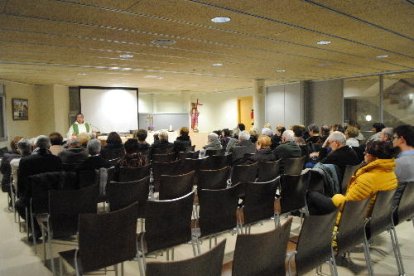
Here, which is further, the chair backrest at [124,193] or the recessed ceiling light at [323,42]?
the recessed ceiling light at [323,42]

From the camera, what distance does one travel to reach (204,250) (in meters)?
3.92

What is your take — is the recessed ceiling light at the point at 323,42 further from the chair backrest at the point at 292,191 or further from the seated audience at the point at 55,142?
the seated audience at the point at 55,142

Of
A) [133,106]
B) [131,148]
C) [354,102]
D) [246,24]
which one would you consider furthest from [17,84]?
[354,102]

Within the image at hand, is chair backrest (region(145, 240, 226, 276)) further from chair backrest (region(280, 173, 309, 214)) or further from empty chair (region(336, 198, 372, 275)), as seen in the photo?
chair backrest (region(280, 173, 309, 214))

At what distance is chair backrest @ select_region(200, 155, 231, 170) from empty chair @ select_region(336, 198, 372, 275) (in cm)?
299

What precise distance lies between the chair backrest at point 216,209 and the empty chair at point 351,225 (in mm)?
968

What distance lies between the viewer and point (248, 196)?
3242mm

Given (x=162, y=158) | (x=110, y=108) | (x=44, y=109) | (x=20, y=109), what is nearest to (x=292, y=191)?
(x=162, y=158)

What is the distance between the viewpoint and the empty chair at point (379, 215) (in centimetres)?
280

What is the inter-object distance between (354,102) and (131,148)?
10208 mm

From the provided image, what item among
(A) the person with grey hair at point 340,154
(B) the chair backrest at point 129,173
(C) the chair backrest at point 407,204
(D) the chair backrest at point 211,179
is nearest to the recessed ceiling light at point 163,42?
(B) the chair backrest at point 129,173

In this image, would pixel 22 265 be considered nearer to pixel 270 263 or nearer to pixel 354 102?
A: pixel 270 263

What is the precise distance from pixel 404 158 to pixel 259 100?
918cm

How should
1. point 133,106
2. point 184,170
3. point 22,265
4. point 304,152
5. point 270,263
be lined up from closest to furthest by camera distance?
point 270,263
point 22,265
point 184,170
point 304,152
point 133,106
